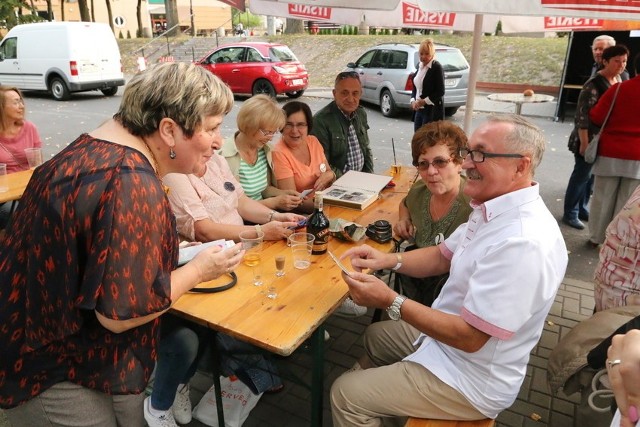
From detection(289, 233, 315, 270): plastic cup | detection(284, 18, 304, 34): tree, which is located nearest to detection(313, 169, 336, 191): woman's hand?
detection(289, 233, 315, 270): plastic cup

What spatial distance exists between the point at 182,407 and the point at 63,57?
48.6ft

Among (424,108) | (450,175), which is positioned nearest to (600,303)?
(450,175)

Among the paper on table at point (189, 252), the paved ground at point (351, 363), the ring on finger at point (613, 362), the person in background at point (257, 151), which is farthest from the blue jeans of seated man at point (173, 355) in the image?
the ring on finger at point (613, 362)

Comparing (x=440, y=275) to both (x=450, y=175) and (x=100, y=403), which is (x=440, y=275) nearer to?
(x=450, y=175)

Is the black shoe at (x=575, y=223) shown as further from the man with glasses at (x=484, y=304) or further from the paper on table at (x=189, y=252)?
the paper on table at (x=189, y=252)

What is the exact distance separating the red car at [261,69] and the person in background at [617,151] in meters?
9.97

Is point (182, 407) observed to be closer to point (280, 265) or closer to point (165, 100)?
point (280, 265)

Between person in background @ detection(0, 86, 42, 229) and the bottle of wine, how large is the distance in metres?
3.12

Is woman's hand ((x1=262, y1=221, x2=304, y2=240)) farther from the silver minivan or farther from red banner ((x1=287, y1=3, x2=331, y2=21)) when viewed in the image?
the silver minivan

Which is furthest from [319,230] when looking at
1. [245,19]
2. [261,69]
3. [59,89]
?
[245,19]

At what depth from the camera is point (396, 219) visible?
297cm

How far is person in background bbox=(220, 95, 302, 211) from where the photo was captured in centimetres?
317

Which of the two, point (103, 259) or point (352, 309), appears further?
point (352, 309)

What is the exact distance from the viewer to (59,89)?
14.7m
